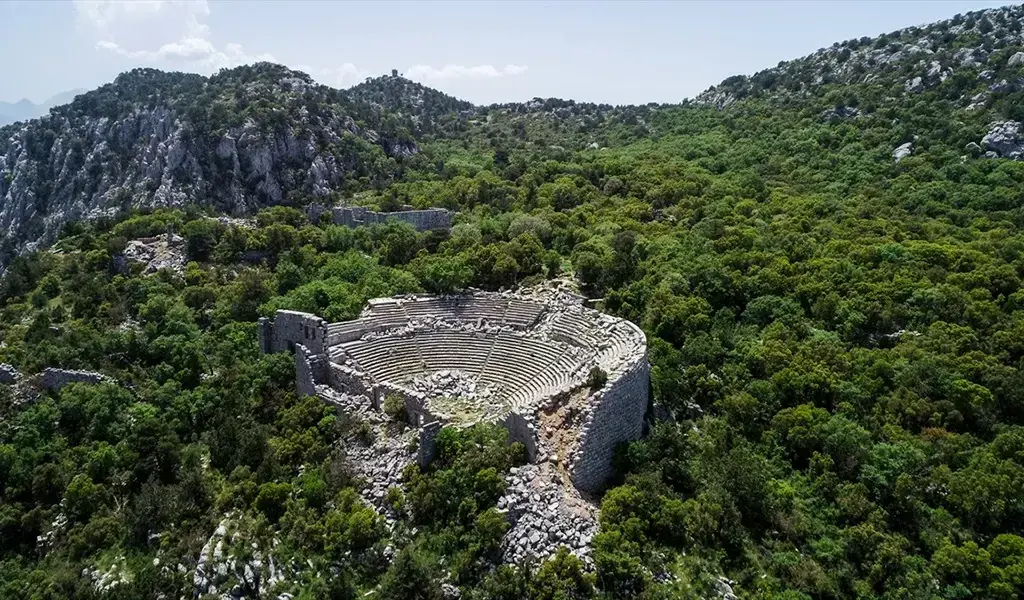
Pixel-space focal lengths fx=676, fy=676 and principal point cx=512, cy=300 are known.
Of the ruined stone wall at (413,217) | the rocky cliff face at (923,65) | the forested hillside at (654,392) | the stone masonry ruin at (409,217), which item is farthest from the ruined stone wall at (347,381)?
the rocky cliff face at (923,65)

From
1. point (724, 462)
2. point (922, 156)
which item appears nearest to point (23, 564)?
point (724, 462)

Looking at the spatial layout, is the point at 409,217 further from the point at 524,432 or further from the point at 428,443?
the point at 524,432

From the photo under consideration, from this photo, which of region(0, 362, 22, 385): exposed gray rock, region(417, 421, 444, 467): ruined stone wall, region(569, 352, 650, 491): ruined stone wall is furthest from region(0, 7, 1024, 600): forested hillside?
region(0, 362, 22, 385): exposed gray rock

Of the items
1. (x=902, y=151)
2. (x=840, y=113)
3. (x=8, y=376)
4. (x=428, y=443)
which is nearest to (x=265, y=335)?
(x=8, y=376)

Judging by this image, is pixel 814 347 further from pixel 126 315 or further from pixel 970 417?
pixel 126 315

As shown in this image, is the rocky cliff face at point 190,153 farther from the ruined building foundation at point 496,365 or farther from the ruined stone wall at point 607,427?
the ruined stone wall at point 607,427

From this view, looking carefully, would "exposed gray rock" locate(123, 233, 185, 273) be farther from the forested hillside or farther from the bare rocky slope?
the bare rocky slope
